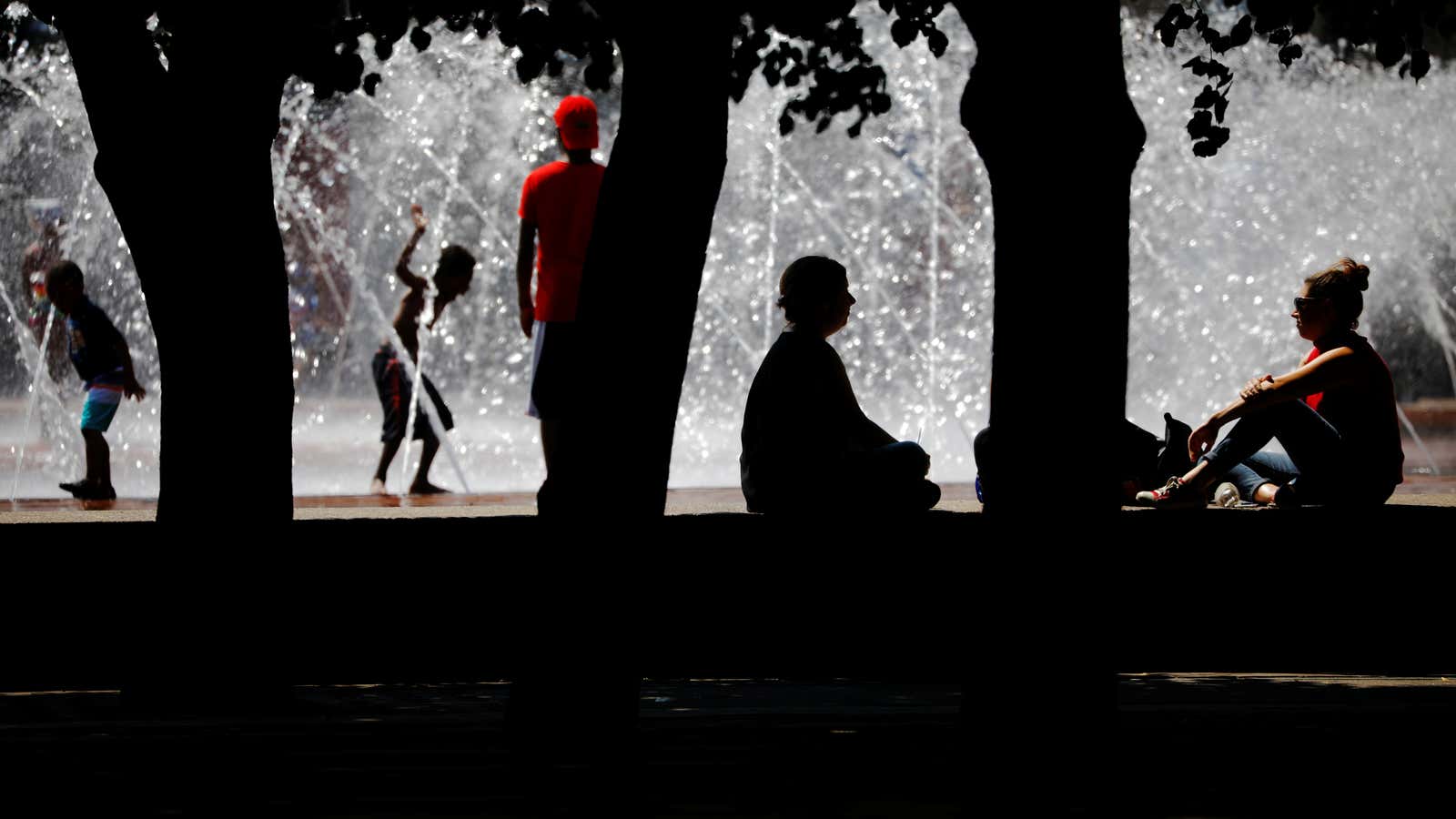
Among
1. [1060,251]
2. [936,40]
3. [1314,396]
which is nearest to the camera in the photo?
[1060,251]

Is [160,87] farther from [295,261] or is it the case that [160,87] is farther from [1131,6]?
[1131,6]

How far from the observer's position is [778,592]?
714 cm

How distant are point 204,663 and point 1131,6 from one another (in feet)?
55.7

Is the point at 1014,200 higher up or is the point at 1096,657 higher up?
the point at 1014,200

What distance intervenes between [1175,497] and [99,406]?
565 centimetres

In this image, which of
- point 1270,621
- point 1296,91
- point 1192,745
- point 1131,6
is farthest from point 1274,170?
point 1192,745

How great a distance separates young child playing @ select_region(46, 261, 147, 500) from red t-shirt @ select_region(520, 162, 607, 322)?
324 cm

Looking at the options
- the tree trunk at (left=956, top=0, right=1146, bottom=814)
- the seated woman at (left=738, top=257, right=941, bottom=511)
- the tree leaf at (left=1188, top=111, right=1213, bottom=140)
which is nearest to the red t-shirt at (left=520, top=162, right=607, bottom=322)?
the seated woman at (left=738, top=257, right=941, bottom=511)

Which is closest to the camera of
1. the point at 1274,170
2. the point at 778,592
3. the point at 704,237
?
the point at 704,237

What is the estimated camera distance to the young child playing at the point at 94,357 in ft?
35.2

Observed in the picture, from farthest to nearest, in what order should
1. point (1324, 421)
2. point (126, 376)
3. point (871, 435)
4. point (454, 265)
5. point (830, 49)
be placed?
point (454, 265), point (126, 376), point (830, 49), point (1324, 421), point (871, 435)

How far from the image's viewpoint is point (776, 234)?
17.1 meters

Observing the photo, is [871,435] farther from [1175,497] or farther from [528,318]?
[528,318]

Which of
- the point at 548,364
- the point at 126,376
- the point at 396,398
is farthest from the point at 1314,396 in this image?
the point at 126,376
